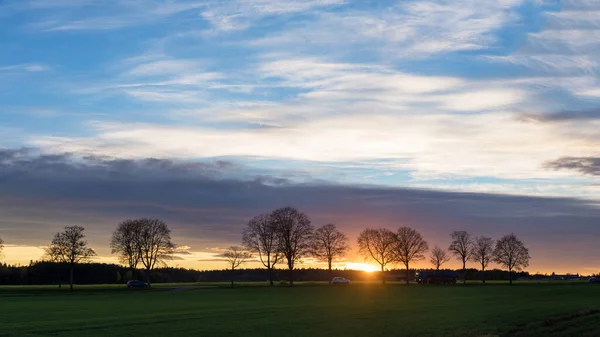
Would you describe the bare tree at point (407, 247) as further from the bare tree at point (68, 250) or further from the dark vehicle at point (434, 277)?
the bare tree at point (68, 250)

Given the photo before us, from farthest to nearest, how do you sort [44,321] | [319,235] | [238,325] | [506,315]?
[319,235] < [506,315] < [44,321] < [238,325]

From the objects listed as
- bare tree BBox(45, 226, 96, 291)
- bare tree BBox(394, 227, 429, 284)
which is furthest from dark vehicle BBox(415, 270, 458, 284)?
bare tree BBox(45, 226, 96, 291)

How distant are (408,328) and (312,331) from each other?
6.78 m

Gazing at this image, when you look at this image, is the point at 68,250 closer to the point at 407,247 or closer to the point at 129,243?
the point at 129,243

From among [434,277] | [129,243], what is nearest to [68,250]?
[129,243]

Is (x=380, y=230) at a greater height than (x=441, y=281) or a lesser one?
greater

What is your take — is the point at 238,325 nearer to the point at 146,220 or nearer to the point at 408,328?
the point at 408,328

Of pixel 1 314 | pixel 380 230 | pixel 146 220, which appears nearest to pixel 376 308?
pixel 1 314

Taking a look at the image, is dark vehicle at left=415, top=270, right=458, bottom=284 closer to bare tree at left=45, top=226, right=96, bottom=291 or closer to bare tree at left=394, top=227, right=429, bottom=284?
bare tree at left=394, top=227, right=429, bottom=284

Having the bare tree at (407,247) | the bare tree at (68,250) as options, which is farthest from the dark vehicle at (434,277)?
the bare tree at (68,250)

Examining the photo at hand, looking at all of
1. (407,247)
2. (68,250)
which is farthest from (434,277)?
(68,250)

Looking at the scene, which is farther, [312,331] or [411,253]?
[411,253]

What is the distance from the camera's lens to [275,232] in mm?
160875

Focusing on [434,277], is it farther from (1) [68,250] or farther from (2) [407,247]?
(1) [68,250]
